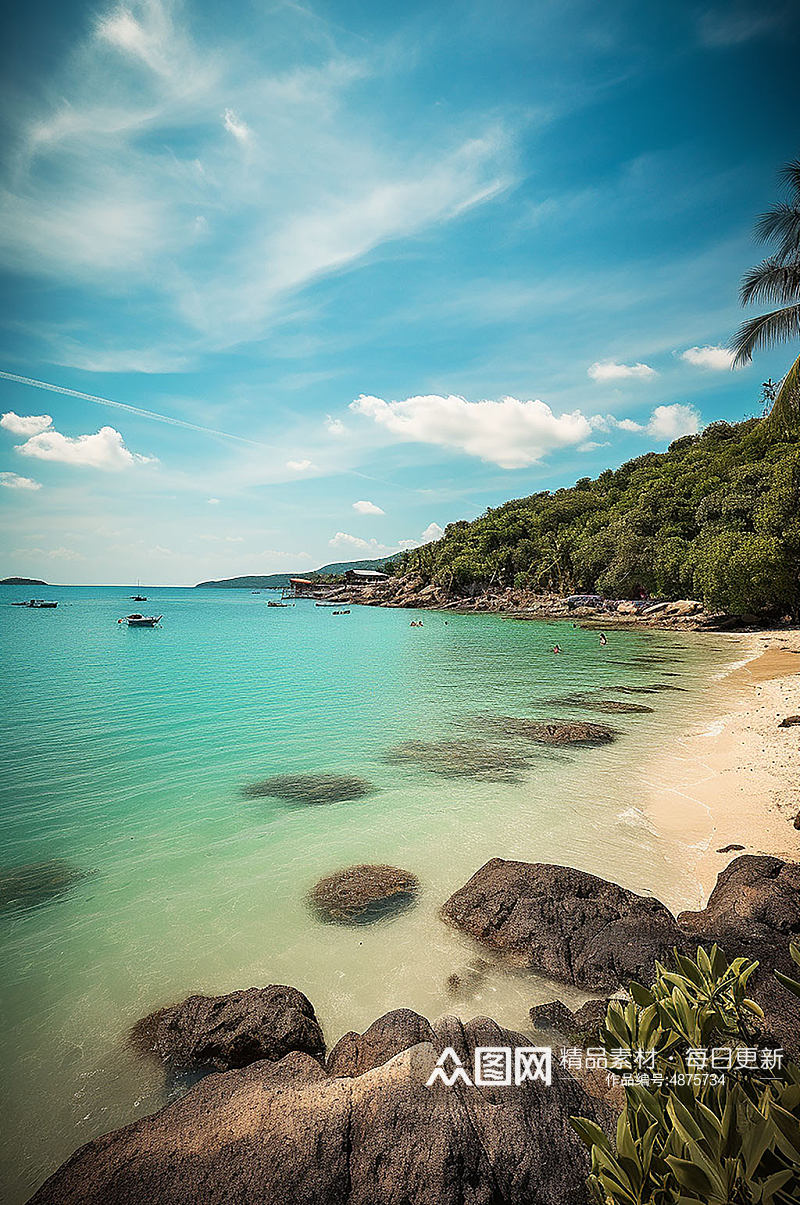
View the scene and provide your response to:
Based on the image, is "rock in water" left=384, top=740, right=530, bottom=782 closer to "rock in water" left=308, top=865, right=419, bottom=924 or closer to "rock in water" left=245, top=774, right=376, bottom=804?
"rock in water" left=245, top=774, right=376, bottom=804

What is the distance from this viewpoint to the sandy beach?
31.4ft

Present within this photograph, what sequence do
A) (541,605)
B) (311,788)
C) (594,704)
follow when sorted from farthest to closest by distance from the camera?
(541,605) → (594,704) → (311,788)

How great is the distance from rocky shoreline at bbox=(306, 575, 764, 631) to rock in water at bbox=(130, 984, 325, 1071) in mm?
47841

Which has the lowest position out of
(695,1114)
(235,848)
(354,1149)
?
(235,848)

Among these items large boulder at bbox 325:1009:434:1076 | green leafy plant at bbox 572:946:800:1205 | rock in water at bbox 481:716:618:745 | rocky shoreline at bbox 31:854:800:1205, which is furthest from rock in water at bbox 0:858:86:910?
rock in water at bbox 481:716:618:745

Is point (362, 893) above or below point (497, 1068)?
below

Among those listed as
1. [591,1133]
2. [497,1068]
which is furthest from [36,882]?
[591,1133]

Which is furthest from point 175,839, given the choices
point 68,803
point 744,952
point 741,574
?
point 741,574

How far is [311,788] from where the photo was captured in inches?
548

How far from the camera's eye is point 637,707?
20688mm

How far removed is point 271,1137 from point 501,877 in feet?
17.4

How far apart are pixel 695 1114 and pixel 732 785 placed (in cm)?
1227

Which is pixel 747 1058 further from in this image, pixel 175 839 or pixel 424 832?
pixel 175 839

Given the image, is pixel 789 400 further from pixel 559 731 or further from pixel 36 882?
pixel 36 882
